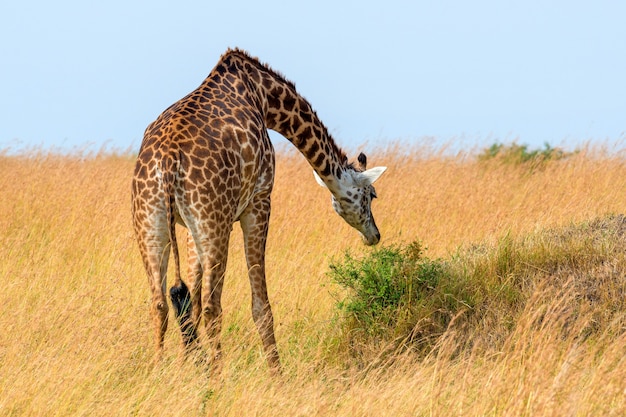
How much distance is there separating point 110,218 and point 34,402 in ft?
23.8

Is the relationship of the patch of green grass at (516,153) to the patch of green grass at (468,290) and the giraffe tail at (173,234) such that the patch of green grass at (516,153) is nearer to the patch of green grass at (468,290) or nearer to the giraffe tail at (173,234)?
the patch of green grass at (468,290)

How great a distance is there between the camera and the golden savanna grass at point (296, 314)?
612cm

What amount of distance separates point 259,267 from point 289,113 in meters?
1.60

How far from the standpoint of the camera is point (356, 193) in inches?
353

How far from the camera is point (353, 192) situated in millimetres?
8961

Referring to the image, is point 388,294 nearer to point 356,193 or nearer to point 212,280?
point 356,193

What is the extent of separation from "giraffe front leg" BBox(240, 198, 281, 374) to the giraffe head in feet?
4.63

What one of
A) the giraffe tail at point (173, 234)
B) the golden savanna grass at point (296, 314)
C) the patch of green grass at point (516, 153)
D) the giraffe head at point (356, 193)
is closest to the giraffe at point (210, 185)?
the giraffe tail at point (173, 234)

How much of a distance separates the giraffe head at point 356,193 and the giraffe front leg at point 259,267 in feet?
4.63

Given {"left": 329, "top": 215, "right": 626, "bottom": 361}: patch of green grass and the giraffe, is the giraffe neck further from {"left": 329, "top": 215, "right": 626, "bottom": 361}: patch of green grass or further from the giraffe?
{"left": 329, "top": 215, "right": 626, "bottom": 361}: patch of green grass

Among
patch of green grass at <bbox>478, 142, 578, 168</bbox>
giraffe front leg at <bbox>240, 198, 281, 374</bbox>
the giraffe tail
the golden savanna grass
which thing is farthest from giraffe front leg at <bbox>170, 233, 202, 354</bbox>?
patch of green grass at <bbox>478, 142, 578, 168</bbox>

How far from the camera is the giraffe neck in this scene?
8.14 m

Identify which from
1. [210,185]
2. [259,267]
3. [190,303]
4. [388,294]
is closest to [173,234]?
[210,185]

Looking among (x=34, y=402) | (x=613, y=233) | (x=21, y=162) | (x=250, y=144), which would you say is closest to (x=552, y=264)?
(x=613, y=233)
